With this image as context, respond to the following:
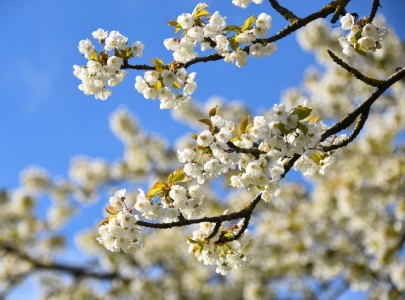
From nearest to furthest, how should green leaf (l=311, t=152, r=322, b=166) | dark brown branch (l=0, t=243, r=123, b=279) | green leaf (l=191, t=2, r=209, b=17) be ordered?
green leaf (l=191, t=2, r=209, b=17), green leaf (l=311, t=152, r=322, b=166), dark brown branch (l=0, t=243, r=123, b=279)

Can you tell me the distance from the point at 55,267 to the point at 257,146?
1033cm

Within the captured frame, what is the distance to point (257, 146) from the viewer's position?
2.28 meters

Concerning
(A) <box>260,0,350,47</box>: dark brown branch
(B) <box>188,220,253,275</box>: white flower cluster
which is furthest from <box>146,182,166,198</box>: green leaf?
(A) <box>260,0,350,47</box>: dark brown branch

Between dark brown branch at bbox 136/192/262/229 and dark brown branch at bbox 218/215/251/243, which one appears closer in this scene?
dark brown branch at bbox 136/192/262/229

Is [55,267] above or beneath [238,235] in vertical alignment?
above

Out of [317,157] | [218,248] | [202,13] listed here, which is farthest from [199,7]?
[218,248]

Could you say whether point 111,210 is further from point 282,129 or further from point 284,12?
point 284,12

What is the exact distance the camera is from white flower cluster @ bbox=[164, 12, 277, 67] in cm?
Result: 236

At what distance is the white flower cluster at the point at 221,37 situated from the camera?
2.36 m

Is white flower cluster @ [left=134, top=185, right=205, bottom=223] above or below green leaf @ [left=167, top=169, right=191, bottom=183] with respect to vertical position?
below

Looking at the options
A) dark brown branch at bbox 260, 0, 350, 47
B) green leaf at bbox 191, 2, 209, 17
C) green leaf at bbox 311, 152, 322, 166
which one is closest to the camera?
dark brown branch at bbox 260, 0, 350, 47

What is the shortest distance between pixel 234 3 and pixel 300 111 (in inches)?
40.0

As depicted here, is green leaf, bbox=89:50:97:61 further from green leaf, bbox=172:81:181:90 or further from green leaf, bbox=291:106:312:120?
green leaf, bbox=291:106:312:120

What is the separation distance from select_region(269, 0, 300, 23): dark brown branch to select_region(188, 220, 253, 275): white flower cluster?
1.23m
